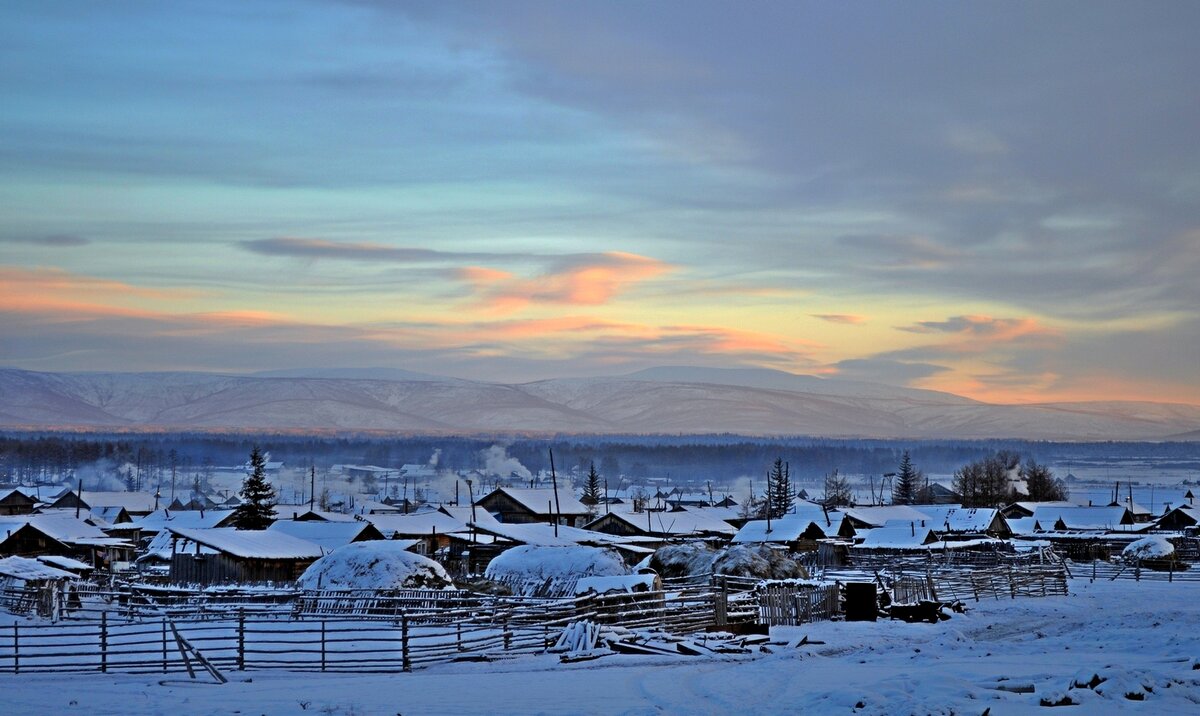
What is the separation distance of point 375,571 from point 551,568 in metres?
5.93

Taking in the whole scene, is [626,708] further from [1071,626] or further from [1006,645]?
[1071,626]

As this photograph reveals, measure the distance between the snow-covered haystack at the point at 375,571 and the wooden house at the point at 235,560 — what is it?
1249 centimetres

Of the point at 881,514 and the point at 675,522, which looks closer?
the point at 675,522

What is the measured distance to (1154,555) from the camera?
→ 65.9m

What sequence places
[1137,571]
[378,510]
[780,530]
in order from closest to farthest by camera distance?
1. [1137,571]
2. [780,530]
3. [378,510]

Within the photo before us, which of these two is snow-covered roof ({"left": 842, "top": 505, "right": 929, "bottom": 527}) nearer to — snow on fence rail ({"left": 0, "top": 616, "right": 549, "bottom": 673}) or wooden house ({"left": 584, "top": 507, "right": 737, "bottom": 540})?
wooden house ({"left": 584, "top": 507, "right": 737, "bottom": 540})

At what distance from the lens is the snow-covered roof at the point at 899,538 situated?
2960 inches

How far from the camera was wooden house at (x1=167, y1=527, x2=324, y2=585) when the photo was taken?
5409cm

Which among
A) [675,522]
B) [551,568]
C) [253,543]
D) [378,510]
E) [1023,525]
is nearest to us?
[551,568]

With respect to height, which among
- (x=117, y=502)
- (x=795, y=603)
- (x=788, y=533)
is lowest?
(x=788, y=533)

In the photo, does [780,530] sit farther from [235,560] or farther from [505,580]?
[505,580]

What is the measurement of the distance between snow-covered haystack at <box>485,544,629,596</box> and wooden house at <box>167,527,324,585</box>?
14397 mm

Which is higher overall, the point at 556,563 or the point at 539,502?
the point at 539,502

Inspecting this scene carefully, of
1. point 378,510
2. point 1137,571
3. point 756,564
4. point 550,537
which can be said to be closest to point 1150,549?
point 1137,571
